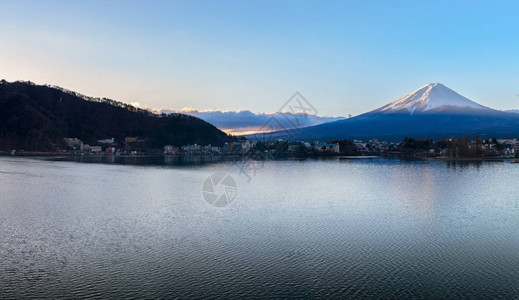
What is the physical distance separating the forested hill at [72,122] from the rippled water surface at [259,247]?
122 ft

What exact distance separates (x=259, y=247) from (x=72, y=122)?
51586 mm

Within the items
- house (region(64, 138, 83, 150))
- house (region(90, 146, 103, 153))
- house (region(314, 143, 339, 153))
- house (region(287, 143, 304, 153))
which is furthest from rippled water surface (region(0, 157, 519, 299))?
house (region(287, 143, 304, 153))

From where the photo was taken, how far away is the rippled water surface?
370 centimetres

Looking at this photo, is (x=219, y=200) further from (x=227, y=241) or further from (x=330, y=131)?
(x=330, y=131)

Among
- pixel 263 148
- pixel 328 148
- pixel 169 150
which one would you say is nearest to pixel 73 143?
pixel 169 150

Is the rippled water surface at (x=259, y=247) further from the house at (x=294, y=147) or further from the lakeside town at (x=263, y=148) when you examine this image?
the house at (x=294, y=147)

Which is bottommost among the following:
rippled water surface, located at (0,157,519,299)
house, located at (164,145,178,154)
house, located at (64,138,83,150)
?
rippled water surface, located at (0,157,519,299)

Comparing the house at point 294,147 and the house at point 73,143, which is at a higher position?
the house at point 73,143

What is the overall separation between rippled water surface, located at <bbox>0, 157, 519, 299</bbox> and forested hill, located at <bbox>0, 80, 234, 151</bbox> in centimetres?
3704

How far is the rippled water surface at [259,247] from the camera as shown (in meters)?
3.70

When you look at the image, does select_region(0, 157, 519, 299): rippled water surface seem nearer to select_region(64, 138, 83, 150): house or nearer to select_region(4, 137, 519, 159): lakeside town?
select_region(4, 137, 519, 159): lakeside town

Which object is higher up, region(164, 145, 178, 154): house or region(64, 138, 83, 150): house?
region(64, 138, 83, 150): house

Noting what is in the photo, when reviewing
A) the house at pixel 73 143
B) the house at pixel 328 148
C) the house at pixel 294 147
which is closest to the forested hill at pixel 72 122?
the house at pixel 73 143

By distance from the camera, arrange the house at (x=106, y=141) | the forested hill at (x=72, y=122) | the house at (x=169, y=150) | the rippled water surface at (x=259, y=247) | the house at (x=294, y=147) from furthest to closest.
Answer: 1. the house at (x=294, y=147)
2. the house at (x=106, y=141)
3. the house at (x=169, y=150)
4. the forested hill at (x=72, y=122)
5. the rippled water surface at (x=259, y=247)
